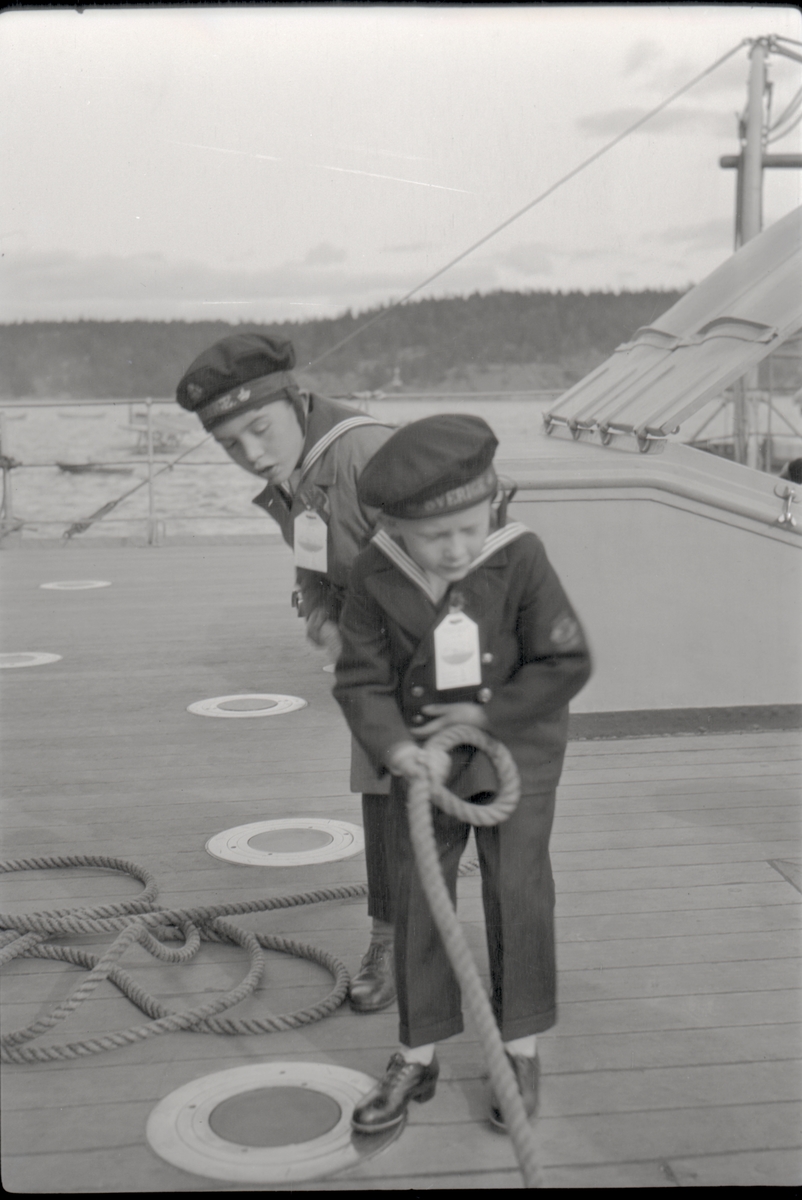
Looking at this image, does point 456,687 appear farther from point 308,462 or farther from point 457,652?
point 308,462

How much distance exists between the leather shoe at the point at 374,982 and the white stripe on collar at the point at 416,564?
2.98 ft

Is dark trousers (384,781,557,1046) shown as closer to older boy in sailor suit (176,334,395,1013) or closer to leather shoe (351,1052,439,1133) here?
leather shoe (351,1052,439,1133)

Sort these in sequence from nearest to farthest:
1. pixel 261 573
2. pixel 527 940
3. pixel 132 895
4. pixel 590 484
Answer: pixel 527 940, pixel 132 895, pixel 590 484, pixel 261 573

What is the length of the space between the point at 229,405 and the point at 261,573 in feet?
21.0

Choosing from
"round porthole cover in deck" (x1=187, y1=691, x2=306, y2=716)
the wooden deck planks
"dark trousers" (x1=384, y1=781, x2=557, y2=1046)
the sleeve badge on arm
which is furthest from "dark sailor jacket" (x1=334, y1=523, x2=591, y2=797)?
"round porthole cover in deck" (x1=187, y1=691, x2=306, y2=716)

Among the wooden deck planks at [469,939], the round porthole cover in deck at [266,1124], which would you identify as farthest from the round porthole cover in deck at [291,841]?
the round porthole cover in deck at [266,1124]

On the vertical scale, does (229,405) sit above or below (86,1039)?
above

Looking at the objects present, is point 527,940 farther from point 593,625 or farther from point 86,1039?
point 593,625

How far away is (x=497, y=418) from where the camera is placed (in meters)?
5.98

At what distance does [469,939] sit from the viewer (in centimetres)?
276

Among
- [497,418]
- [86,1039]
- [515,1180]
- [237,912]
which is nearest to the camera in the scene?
[515,1180]

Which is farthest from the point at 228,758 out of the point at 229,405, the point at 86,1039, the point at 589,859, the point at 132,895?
the point at 229,405

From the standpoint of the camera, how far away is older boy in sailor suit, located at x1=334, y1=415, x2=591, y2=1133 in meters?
1.88

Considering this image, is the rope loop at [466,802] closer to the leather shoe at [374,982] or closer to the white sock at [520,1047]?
the white sock at [520,1047]
